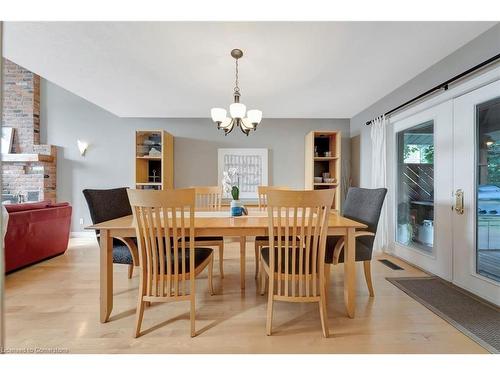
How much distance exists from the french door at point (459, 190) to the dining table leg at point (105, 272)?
121 inches

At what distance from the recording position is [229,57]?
229 cm

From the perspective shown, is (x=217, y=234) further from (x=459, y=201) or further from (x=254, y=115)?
(x=459, y=201)

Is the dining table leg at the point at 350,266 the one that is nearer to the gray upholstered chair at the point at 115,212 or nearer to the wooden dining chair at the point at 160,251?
the wooden dining chair at the point at 160,251

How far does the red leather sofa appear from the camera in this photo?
2602mm

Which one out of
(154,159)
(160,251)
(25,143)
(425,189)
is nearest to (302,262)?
(160,251)

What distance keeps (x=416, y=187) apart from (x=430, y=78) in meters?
1.26

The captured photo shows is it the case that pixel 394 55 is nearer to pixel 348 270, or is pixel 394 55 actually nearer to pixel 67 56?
pixel 348 270

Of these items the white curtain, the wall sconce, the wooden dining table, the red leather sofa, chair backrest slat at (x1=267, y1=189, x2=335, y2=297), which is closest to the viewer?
chair backrest slat at (x1=267, y1=189, x2=335, y2=297)

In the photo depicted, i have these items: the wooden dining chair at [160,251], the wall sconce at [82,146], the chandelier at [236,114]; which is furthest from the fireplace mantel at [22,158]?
the wooden dining chair at [160,251]

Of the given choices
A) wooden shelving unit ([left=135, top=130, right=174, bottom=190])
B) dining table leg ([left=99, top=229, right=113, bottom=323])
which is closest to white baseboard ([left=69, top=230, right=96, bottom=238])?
wooden shelving unit ([left=135, top=130, right=174, bottom=190])

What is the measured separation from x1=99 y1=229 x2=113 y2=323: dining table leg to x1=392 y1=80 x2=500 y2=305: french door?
3064 millimetres

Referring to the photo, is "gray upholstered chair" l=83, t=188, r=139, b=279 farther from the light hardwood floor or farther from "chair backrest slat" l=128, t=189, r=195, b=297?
the light hardwood floor

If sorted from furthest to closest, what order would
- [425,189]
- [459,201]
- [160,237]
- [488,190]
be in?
[425,189] → [459,201] → [488,190] → [160,237]

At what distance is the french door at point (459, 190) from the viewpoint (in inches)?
78.3
